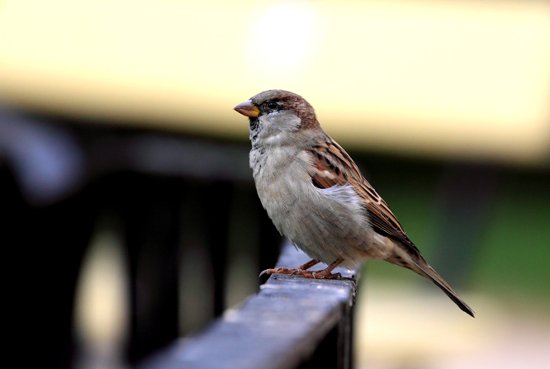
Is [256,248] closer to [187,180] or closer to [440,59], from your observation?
[187,180]

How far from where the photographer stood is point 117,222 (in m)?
4.45

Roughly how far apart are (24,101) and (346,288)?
27.8ft

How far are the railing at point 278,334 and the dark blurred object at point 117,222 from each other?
4.96 ft

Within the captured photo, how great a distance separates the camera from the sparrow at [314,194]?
11.0 feet

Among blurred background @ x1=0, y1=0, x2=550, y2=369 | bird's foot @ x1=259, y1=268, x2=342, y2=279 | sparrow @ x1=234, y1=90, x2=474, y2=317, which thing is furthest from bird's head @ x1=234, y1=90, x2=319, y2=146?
blurred background @ x1=0, y1=0, x2=550, y2=369

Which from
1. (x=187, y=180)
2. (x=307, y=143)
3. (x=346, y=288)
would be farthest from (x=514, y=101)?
(x=346, y=288)

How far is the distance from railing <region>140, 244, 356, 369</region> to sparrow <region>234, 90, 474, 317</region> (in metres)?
0.80

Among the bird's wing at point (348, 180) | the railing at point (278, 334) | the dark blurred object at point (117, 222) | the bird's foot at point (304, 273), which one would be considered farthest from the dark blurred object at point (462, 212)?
the railing at point (278, 334)

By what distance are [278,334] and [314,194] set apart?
1761 millimetres

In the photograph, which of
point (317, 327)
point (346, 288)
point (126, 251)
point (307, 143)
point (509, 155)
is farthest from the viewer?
point (509, 155)

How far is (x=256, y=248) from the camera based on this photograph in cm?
426

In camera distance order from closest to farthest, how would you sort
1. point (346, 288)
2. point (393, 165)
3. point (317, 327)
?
1. point (317, 327)
2. point (346, 288)
3. point (393, 165)

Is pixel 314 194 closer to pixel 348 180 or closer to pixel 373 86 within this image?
pixel 348 180

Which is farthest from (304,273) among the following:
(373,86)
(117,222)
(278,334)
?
(373,86)
